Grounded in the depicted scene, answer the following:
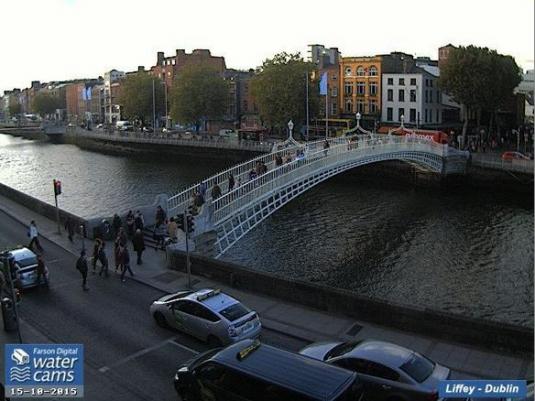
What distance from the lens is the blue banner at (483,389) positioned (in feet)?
31.4

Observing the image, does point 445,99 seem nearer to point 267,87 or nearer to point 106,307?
point 267,87

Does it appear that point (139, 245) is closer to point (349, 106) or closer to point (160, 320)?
point (160, 320)

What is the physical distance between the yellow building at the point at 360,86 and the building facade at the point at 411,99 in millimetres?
1242

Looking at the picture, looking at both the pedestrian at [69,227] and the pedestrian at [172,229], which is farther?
the pedestrian at [69,227]

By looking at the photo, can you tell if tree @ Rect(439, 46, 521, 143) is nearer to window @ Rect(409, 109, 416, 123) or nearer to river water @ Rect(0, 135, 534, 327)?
window @ Rect(409, 109, 416, 123)

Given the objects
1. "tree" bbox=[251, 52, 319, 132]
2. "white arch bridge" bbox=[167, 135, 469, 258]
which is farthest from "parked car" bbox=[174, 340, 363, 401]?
"tree" bbox=[251, 52, 319, 132]

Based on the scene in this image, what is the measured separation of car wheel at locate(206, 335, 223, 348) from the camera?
46.9 ft

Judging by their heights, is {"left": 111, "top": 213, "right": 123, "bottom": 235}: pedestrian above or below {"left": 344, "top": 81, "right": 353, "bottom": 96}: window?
below

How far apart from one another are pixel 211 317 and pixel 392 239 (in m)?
21.0

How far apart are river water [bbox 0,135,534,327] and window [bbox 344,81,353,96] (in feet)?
80.1

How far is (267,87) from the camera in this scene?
7312 cm

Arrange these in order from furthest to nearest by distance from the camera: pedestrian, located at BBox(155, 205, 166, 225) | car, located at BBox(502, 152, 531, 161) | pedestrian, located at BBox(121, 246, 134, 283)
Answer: car, located at BBox(502, 152, 531, 161)
pedestrian, located at BBox(155, 205, 166, 225)
pedestrian, located at BBox(121, 246, 134, 283)

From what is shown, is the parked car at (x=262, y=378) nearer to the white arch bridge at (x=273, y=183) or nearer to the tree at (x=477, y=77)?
the white arch bridge at (x=273, y=183)

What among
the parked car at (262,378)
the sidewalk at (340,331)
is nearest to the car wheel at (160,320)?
the sidewalk at (340,331)
